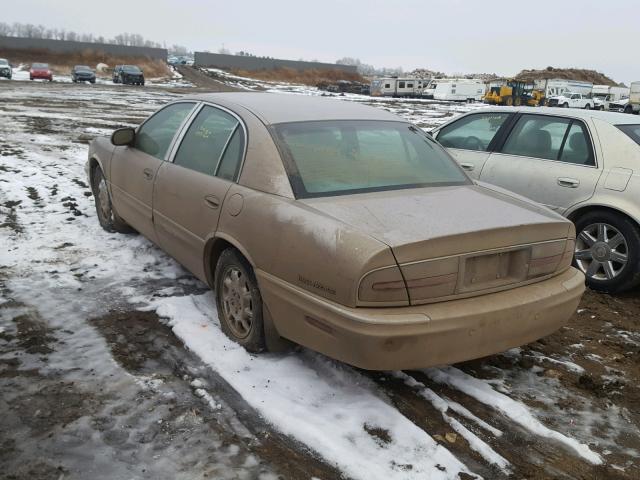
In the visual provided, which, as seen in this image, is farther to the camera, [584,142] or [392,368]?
[584,142]

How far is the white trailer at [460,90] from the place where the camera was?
5575 cm

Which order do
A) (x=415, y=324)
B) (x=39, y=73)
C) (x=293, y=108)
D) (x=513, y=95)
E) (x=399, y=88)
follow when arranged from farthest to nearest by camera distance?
(x=399, y=88) < (x=513, y=95) < (x=39, y=73) < (x=293, y=108) < (x=415, y=324)

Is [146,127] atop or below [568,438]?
atop

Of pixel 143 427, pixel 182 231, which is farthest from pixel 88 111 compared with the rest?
pixel 143 427

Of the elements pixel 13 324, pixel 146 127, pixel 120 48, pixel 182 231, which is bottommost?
pixel 13 324

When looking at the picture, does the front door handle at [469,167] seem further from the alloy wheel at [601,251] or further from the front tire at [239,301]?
the front tire at [239,301]

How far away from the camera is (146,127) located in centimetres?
513

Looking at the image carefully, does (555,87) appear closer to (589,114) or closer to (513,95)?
(513,95)

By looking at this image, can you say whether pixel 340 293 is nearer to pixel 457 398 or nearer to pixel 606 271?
pixel 457 398

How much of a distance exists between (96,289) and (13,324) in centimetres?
75

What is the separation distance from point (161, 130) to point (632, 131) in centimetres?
416

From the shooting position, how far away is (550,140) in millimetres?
5383

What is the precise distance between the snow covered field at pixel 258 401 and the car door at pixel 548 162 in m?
1.05

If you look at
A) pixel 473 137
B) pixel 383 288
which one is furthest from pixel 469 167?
pixel 383 288
